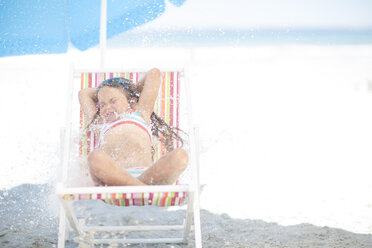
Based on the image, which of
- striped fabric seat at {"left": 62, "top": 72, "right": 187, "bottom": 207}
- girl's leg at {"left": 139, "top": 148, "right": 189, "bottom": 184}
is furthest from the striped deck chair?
girl's leg at {"left": 139, "top": 148, "right": 189, "bottom": 184}

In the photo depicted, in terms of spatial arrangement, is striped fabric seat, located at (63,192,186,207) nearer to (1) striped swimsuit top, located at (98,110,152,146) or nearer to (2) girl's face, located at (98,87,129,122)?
(1) striped swimsuit top, located at (98,110,152,146)

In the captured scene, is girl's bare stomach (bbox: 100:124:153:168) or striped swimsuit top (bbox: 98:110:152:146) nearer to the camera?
girl's bare stomach (bbox: 100:124:153:168)

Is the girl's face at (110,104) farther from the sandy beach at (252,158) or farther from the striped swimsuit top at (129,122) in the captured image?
the sandy beach at (252,158)

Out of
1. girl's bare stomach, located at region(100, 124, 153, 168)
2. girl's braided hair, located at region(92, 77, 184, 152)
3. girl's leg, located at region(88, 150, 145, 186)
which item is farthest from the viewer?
girl's braided hair, located at region(92, 77, 184, 152)

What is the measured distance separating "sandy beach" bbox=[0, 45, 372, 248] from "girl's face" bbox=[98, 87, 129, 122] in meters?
0.39

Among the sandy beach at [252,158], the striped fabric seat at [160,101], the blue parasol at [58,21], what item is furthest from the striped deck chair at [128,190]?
the blue parasol at [58,21]

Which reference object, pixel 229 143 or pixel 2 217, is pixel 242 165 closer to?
pixel 229 143

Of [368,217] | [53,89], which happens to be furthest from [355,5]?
[368,217]

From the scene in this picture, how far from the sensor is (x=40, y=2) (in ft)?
12.7

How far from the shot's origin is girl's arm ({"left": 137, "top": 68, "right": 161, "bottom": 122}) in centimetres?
306

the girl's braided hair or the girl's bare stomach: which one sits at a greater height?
the girl's braided hair

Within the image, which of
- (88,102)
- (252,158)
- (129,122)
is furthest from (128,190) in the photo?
(252,158)

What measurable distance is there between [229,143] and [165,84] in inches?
106

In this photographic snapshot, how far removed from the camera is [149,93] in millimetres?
3070
